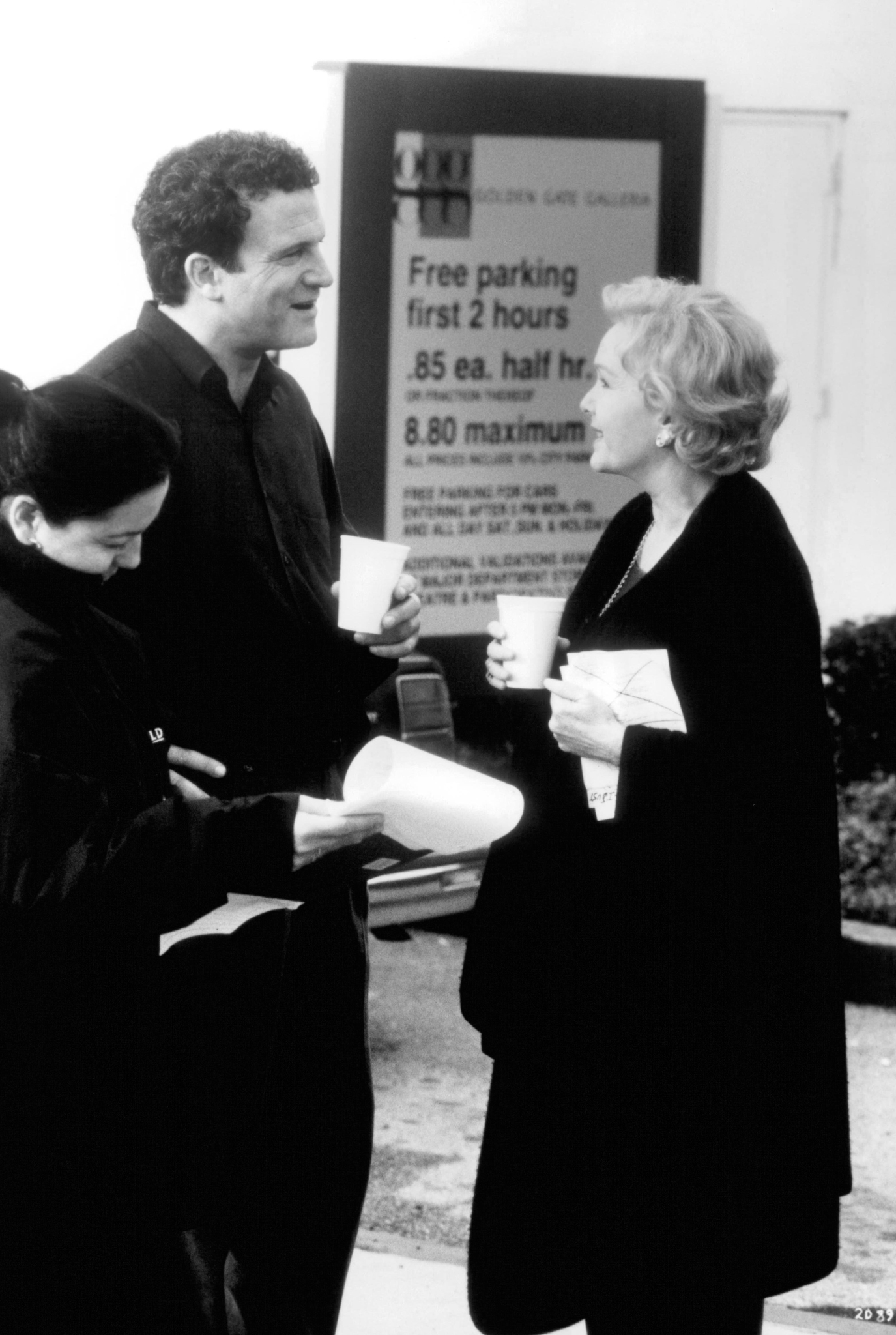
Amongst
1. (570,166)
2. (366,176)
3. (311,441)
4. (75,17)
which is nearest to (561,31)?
(570,166)

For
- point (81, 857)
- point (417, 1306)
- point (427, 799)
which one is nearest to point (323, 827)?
point (427, 799)

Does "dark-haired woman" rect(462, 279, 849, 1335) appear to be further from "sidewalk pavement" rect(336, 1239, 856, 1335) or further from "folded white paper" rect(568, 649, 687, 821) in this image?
"sidewalk pavement" rect(336, 1239, 856, 1335)

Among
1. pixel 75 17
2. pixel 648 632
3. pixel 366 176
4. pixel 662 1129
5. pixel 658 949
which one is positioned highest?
pixel 75 17

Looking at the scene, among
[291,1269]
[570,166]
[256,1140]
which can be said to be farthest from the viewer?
[570,166]

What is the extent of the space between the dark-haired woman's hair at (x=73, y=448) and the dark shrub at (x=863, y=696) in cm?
479

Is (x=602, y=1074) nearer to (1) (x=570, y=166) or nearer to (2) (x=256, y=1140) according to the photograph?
(2) (x=256, y=1140)

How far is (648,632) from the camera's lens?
2818 mm

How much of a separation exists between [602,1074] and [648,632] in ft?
2.11

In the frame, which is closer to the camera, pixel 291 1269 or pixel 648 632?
pixel 648 632

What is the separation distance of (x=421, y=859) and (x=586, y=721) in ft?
7.15

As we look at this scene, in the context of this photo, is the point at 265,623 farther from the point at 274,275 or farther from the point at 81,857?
the point at 81,857

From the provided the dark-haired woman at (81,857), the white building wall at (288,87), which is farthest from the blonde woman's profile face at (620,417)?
the white building wall at (288,87)

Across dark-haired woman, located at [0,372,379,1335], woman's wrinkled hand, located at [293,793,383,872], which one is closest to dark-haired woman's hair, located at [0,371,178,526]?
dark-haired woman, located at [0,372,379,1335]

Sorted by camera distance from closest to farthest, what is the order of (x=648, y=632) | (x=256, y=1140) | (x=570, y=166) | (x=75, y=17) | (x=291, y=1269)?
1. (x=256, y=1140)
2. (x=648, y=632)
3. (x=291, y=1269)
4. (x=75, y=17)
5. (x=570, y=166)
